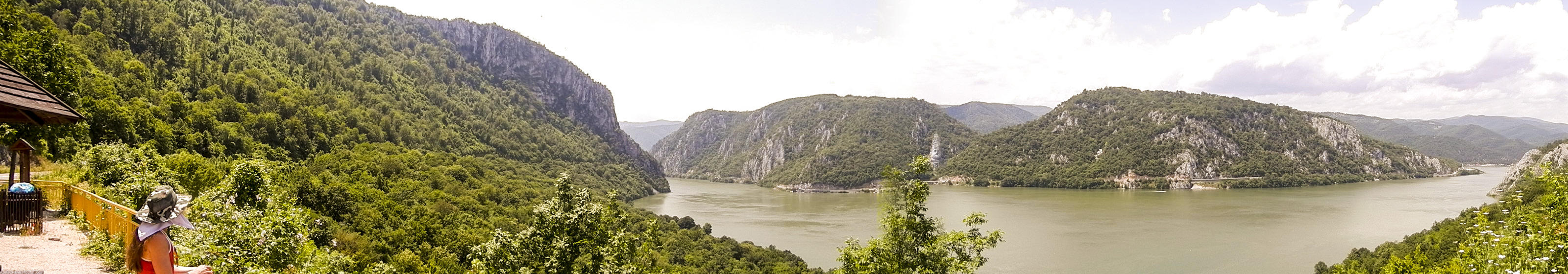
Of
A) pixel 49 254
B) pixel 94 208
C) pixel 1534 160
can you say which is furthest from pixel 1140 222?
pixel 49 254

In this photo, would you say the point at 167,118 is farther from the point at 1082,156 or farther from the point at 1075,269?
the point at 1082,156

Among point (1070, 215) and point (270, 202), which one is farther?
point (1070, 215)

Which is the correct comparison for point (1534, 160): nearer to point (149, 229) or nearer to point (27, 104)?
point (149, 229)

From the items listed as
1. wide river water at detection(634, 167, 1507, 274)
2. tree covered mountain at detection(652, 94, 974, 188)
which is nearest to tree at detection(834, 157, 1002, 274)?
wide river water at detection(634, 167, 1507, 274)

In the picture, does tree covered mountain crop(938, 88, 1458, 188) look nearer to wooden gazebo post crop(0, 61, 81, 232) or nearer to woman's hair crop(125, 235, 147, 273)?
wooden gazebo post crop(0, 61, 81, 232)

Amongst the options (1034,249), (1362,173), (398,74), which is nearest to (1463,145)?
(1362,173)

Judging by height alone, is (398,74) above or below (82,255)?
above
